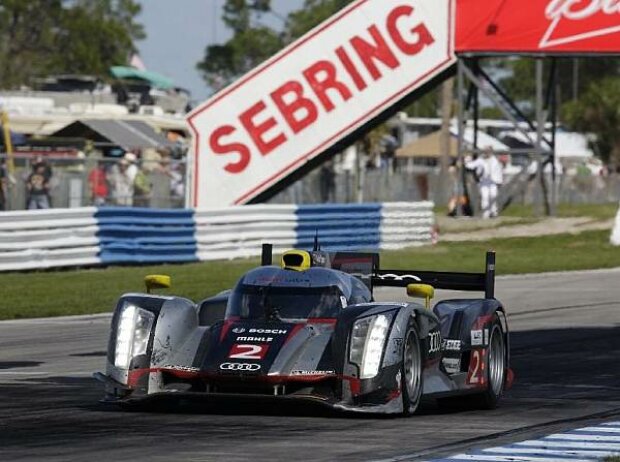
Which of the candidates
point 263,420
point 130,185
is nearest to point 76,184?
point 130,185

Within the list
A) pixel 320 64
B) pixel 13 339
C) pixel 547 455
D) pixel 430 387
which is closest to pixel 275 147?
pixel 320 64

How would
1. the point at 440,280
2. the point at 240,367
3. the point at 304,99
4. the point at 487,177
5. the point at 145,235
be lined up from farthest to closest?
1. the point at 487,177
2. the point at 304,99
3. the point at 145,235
4. the point at 440,280
5. the point at 240,367

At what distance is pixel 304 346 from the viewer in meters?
10.6

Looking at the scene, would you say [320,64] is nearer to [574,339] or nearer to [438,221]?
[438,221]

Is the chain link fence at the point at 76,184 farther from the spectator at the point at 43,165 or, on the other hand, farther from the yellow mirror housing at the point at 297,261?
the yellow mirror housing at the point at 297,261

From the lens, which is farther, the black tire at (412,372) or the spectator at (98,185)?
the spectator at (98,185)

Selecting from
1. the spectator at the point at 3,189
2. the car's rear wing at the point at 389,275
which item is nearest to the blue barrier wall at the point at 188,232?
the spectator at the point at 3,189

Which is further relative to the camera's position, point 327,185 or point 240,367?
point 327,185

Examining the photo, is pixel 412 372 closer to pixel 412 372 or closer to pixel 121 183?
pixel 412 372

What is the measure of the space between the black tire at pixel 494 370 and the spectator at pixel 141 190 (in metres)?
19.1

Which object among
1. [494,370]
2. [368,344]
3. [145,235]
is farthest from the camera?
[145,235]

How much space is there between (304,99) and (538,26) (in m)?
4.89

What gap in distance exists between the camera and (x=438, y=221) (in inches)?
1353

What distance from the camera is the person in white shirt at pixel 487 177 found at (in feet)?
117
